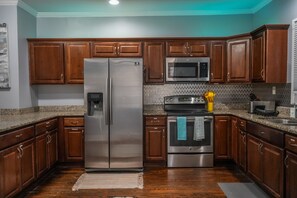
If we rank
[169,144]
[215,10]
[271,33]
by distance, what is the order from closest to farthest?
[271,33] → [169,144] → [215,10]

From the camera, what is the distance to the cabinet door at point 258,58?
357cm

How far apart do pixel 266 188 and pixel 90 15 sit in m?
4.04

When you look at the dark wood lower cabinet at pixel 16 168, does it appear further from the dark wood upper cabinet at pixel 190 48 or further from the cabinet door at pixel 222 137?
the cabinet door at pixel 222 137

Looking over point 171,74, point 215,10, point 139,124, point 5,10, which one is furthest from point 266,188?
point 5,10

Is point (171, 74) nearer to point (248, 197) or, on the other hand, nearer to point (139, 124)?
point (139, 124)

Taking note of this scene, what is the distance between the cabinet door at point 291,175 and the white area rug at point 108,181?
1787 millimetres

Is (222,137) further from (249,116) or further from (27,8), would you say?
(27,8)

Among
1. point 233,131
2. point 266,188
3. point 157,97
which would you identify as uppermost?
point 157,97

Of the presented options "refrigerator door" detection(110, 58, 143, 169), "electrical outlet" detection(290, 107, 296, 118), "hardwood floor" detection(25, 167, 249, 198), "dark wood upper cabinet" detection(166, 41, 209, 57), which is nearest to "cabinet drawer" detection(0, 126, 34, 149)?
"hardwood floor" detection(25, 167, 249, 198)

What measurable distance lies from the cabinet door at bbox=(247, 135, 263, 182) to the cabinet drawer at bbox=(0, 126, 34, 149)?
2.87 meters

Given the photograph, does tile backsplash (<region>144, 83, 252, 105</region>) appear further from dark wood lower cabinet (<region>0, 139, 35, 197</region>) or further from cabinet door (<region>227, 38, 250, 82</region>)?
dark wood lower cabinet (<region>0, 139, 35, 197</region>)

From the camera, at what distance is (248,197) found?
10.0ft

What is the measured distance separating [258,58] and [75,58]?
3.04 meters

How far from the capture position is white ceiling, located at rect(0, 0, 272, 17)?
410 cm
